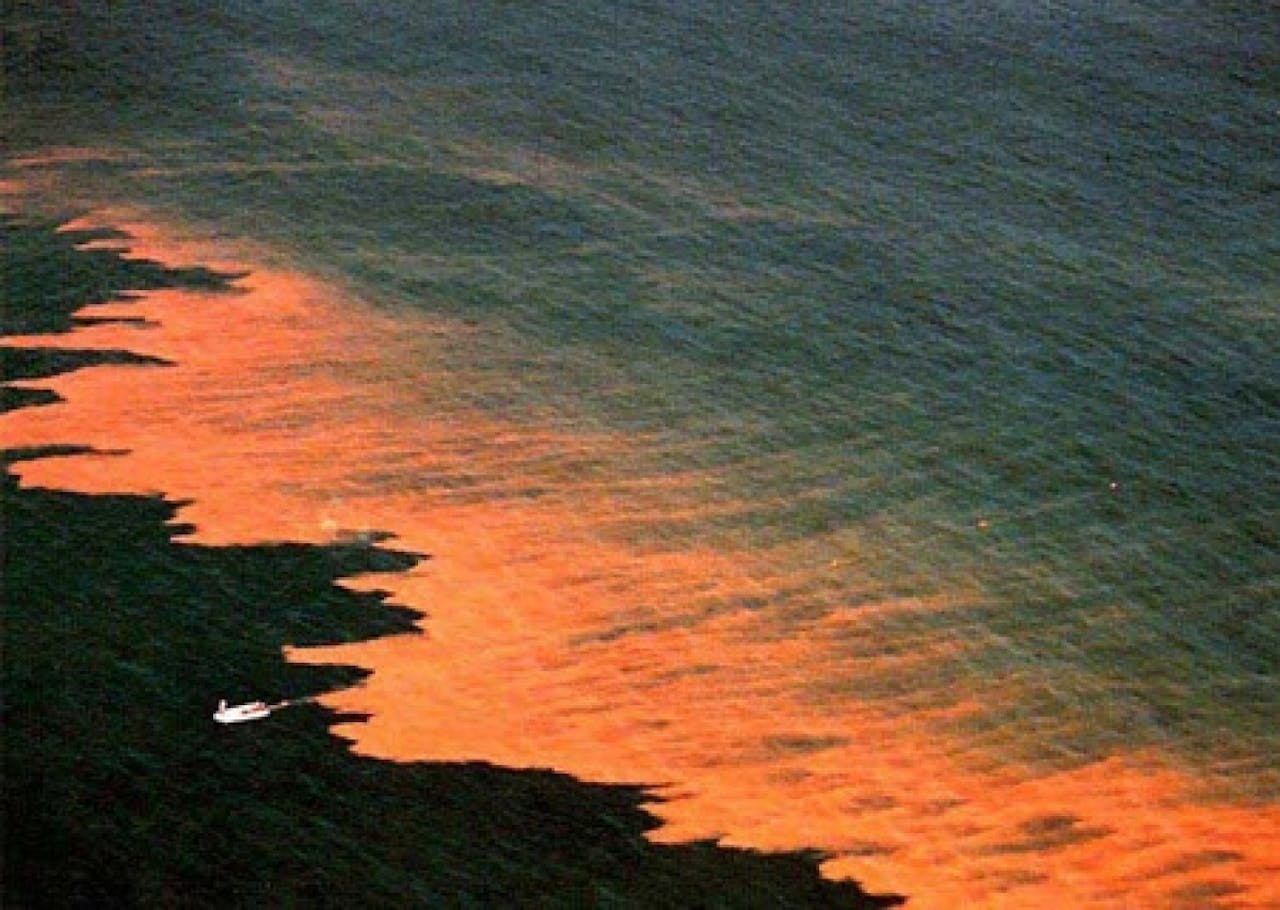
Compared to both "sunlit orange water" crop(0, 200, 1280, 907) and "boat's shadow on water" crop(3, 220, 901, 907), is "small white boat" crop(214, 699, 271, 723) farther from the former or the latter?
"sunlit orange water" crop(0, 200, 1280, 907)

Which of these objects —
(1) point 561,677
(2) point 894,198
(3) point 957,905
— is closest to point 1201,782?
(3) point 957,905

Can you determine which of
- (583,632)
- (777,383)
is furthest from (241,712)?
(777,383)

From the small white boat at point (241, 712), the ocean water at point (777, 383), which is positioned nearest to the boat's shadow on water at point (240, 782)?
the small white boat at point (241, 712)

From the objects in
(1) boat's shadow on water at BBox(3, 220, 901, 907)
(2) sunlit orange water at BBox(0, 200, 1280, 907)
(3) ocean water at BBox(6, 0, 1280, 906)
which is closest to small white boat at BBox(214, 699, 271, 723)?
(1) boat's shadow on water at BBox(3, 220, 901, 907)

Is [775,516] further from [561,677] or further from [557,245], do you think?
[557,245]

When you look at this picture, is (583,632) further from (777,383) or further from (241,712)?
(777,383)

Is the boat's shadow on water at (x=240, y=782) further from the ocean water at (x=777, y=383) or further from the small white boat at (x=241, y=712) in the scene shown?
the ocean water at (x=777, y=383)
